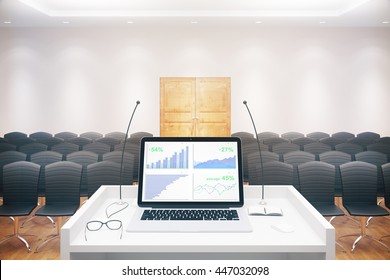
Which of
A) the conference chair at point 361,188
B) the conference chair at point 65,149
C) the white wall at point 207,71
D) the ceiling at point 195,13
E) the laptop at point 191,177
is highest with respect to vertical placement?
the ceiling at point 195,13

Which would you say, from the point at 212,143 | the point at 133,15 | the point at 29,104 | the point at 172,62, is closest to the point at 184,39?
the point at 172,62

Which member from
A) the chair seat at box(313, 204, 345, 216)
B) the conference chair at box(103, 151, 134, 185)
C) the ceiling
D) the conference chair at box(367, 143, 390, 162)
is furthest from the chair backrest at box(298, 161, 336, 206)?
the ceiling

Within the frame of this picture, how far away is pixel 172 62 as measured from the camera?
11117 mm

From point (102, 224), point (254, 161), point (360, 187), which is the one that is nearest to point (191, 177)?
point (102, 224)

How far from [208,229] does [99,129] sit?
9.72 metres

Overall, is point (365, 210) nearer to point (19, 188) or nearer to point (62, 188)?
point (62, 188)

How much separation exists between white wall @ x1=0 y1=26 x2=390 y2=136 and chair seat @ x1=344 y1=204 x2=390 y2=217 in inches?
255

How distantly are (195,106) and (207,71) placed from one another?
1041mm

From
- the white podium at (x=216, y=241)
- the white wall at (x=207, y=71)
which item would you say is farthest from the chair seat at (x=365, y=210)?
the white wall at (x=207, y=71)

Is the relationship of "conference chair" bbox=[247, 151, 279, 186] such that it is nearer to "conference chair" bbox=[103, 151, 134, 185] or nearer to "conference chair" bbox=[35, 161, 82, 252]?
"conference chair" bbox=[103, 151, 134, 185]

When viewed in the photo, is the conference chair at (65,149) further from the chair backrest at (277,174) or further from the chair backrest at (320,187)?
the chair backrest at (320,187)

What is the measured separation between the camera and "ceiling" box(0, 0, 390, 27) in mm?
8975

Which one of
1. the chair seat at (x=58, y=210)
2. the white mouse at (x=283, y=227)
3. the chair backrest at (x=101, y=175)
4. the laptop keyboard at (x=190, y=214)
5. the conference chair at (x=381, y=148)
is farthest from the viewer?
the conference chair at (x=381, y=148)

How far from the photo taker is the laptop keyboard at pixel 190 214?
2.20m
